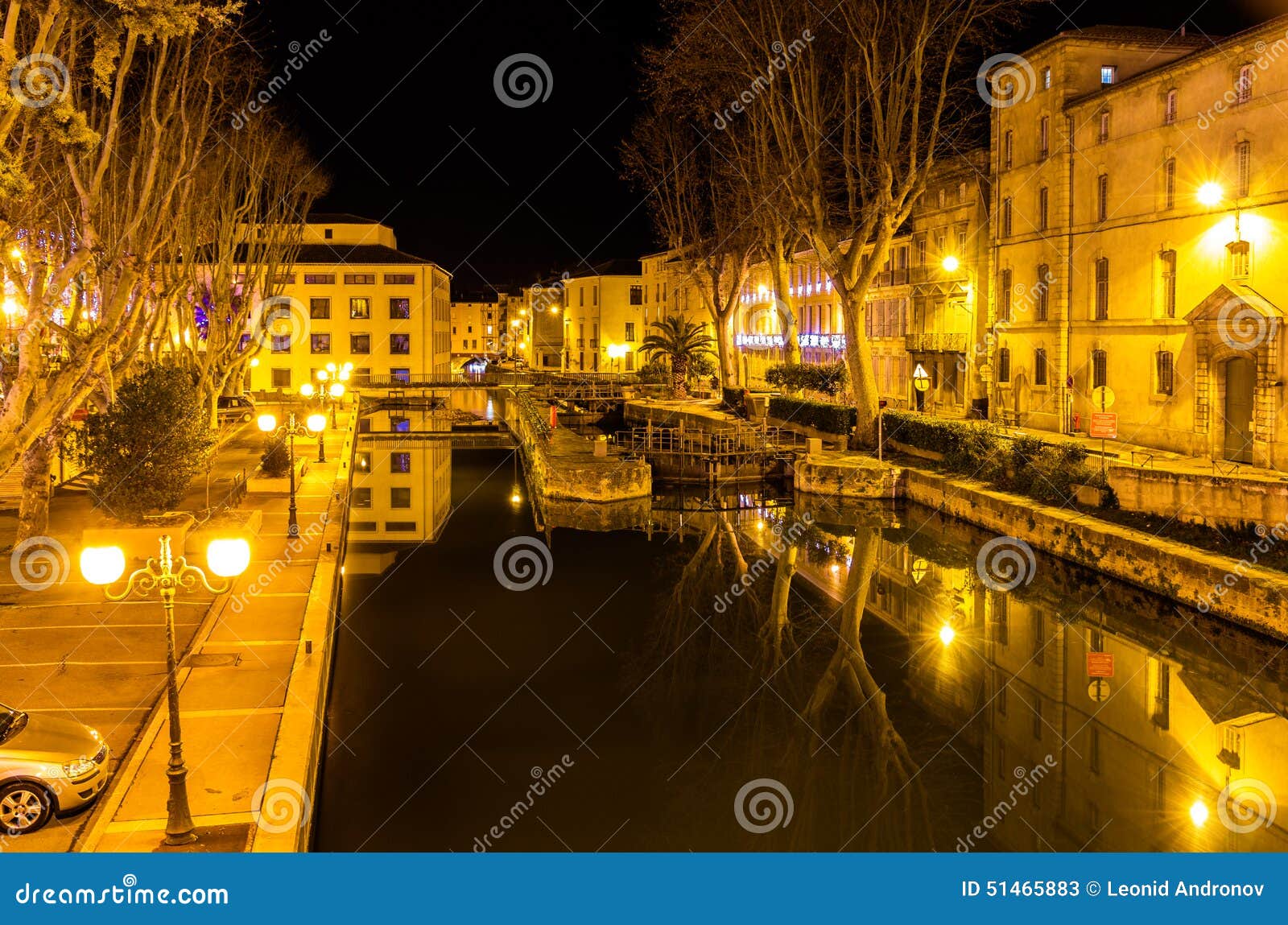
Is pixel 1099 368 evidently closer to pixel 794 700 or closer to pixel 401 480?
pixel 794 700

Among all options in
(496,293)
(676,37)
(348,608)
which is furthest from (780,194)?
(496,293)

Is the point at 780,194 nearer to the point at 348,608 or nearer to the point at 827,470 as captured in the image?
the point at 827,470

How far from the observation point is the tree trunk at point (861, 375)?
129 feet

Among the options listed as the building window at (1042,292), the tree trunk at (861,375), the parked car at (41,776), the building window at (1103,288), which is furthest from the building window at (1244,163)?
the parked car at (41,776)

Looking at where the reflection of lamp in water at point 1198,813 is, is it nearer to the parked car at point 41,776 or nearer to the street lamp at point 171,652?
the street lamp at point 171,652

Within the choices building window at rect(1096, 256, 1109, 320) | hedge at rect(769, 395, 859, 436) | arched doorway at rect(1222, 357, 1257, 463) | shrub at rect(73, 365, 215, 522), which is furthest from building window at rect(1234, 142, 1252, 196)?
shrub at rect(73, 365, 215, 522)

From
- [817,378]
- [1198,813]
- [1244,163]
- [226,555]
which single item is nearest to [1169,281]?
[1244,163]

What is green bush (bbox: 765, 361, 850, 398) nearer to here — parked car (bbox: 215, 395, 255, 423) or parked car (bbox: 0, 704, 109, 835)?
parked car (bbox: 215, 395, 255, 423)

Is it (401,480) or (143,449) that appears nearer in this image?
(143,449)

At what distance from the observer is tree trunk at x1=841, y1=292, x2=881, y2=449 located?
39.2 metres

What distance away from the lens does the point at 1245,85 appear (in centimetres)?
3062

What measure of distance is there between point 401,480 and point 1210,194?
2781cm

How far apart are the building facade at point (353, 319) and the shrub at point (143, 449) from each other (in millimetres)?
55396

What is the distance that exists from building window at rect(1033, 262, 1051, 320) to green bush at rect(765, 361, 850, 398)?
1138cm
